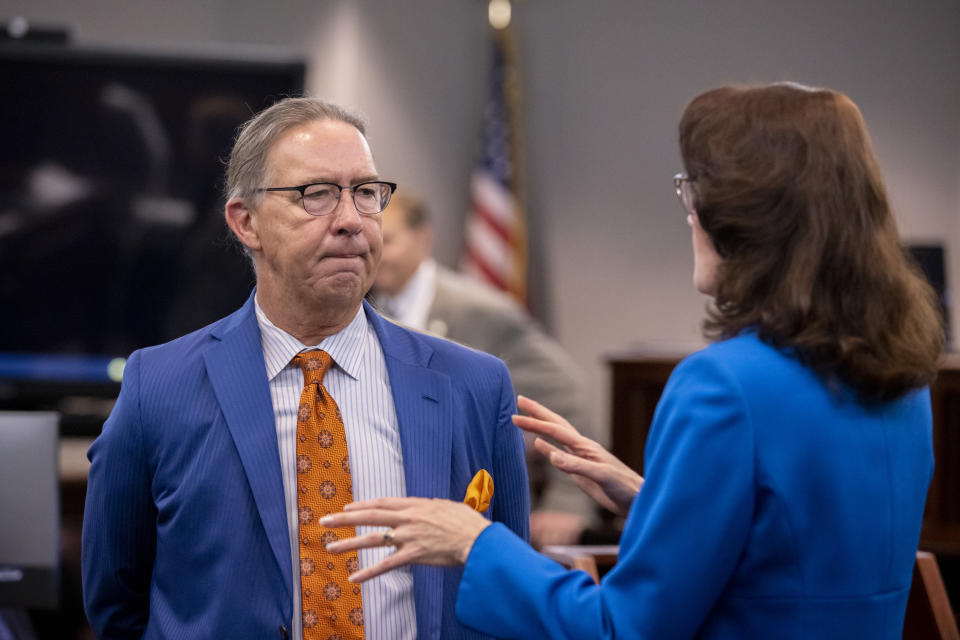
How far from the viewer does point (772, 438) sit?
123 centimetres

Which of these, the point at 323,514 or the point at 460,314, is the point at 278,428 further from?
the point at 460,314

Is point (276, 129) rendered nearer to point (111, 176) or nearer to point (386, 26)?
point (111, 176)

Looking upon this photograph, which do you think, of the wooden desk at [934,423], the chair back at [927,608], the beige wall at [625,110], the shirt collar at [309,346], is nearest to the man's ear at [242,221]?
the shirt collar at [309,346]

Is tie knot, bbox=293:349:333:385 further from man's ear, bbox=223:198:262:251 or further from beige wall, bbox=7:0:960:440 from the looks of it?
beige wall, bbox=7:0:960:440

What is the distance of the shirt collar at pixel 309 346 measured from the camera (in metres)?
1.73

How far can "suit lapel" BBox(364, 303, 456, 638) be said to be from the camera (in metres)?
1.62

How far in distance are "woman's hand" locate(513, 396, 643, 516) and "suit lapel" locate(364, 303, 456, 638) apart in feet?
0.52

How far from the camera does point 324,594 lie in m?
1.59

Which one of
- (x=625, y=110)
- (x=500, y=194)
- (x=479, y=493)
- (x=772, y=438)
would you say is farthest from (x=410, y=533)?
(x=625, y=110)

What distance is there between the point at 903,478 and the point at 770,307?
10.6 inches

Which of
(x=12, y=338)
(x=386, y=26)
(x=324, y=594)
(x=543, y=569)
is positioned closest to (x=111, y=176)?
(x=12, y=338)

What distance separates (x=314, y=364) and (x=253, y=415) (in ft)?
0.44

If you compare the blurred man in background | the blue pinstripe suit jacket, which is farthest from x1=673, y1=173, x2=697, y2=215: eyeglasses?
the blurred man in background

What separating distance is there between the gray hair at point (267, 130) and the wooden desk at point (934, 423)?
3.46m
